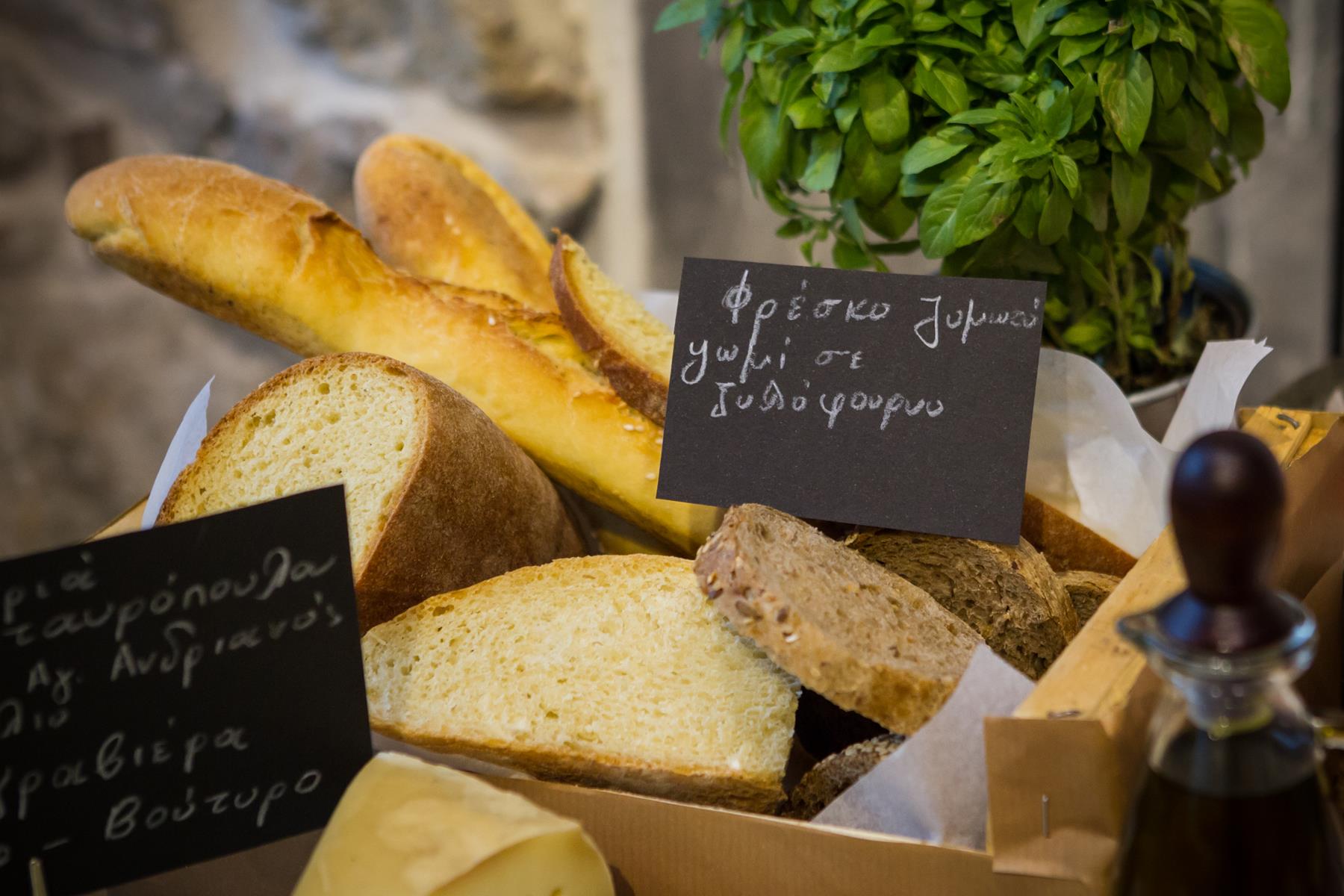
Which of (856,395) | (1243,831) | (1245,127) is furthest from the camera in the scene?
(1245,127)

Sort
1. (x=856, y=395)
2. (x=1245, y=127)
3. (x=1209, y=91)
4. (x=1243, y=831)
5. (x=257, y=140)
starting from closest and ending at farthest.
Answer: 1. (x=1243, y=831)
2. (x=856, y=395)
3. (x=1209, y=91)
4. (x=1245, y=127)
5. (x=257, y=140)

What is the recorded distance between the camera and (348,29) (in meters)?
1.92

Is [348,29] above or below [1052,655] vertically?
above

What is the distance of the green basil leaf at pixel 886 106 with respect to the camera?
3.44 ft

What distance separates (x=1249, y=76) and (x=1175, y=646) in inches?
31.9

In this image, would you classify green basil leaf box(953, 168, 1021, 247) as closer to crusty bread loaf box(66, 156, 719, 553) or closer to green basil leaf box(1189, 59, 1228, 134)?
green basil leaf box(1189, 59, 1228, 134)

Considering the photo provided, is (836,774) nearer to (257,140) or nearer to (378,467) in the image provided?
(378,467)

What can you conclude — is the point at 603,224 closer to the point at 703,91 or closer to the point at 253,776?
the point at 703,91

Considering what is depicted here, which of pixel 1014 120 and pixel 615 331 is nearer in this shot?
pixel 1014 120

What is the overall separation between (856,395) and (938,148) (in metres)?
0.26

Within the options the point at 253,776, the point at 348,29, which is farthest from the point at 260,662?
the point at 348,29

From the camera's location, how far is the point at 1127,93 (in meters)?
0.99

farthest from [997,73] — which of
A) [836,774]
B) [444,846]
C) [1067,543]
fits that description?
[444,846]

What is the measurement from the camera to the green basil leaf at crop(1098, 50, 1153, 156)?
98 centimetres
